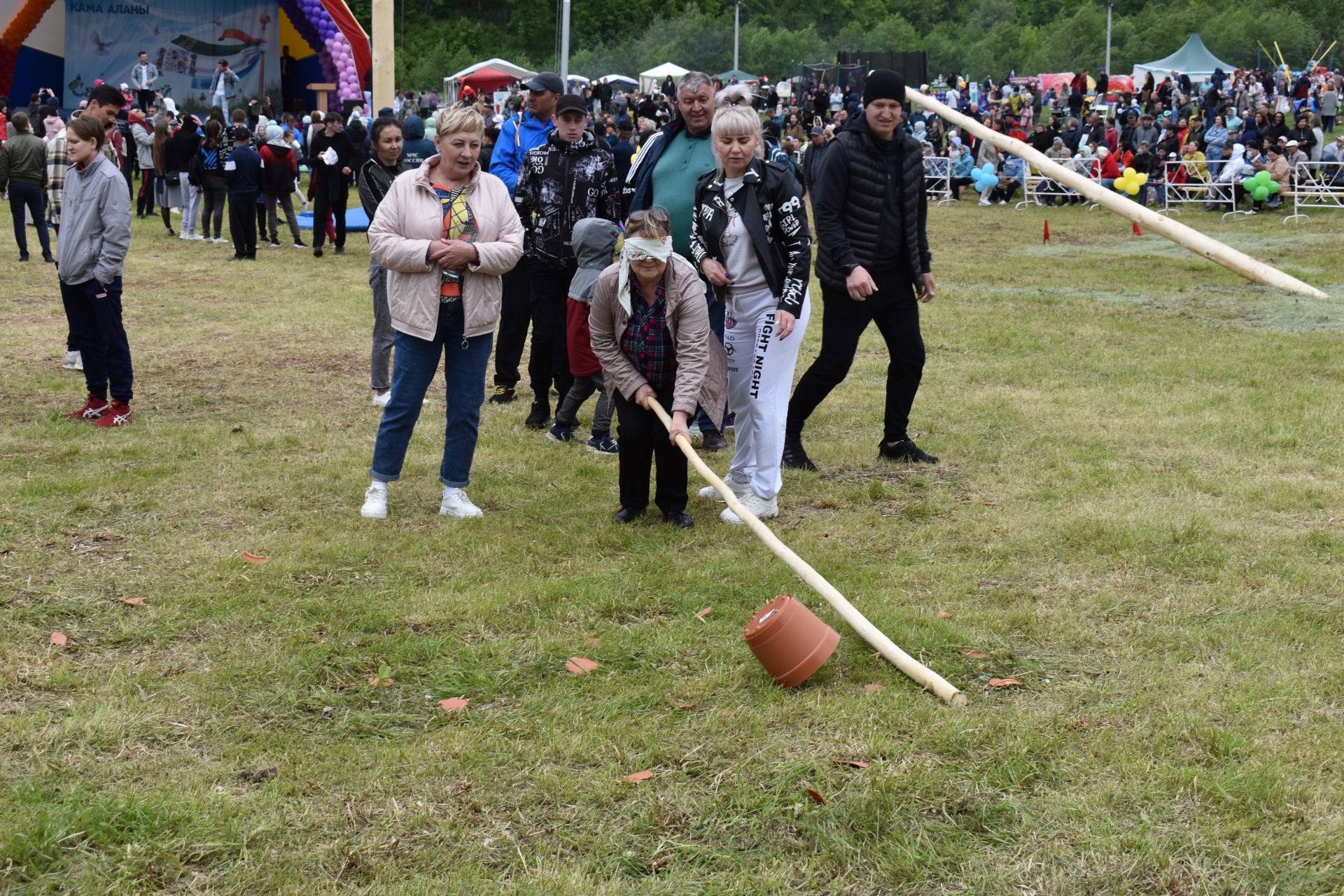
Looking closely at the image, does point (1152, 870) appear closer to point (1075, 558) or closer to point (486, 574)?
point (1075, 558)

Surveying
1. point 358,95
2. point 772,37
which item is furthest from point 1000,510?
point 772,37

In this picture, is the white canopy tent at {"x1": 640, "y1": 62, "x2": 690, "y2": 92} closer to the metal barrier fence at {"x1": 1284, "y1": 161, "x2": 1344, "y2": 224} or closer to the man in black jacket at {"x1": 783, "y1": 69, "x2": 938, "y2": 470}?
the metal barrier fence at {"x1": 1284, "y1": 161, "x2": 1344, "y2": 224}

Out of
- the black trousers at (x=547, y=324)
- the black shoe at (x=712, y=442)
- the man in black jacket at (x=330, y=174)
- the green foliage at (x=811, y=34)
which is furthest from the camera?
the green foliage at (x=811, y=34)

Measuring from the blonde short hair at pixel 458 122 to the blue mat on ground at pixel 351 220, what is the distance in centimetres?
1452

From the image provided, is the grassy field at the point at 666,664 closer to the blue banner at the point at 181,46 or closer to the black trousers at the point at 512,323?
the black trousers at the point at 512,323

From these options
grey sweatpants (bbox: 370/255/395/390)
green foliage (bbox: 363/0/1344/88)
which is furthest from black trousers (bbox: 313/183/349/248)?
green foliage (bbox: 363/0/1344/88)

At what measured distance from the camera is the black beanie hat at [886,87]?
646cm

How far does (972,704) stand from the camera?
167 inches

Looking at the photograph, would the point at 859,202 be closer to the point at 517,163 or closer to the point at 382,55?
the point at 517,163

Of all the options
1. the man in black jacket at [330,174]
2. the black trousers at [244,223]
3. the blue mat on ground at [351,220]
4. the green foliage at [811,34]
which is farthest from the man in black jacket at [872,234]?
the green foliage at [811,34]

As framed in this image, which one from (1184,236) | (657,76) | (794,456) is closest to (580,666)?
(794,456)

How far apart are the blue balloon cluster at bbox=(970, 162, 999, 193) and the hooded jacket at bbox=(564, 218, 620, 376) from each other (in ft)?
61.7

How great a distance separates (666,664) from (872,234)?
10.1ft

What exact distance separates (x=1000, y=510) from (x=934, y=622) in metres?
1.72
